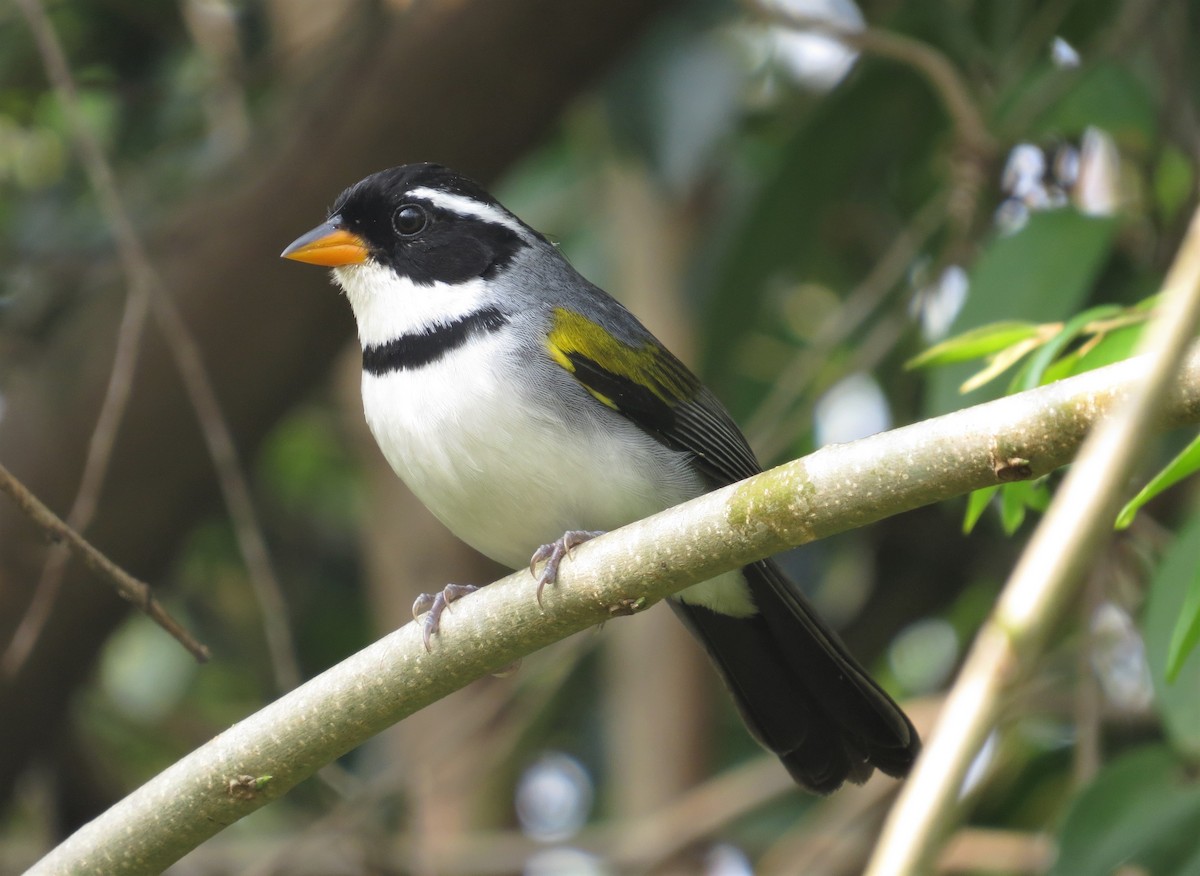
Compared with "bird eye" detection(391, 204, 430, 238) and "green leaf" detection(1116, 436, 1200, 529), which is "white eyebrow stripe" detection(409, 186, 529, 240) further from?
"green leaf" detection(1116, 436, 1200, 529)

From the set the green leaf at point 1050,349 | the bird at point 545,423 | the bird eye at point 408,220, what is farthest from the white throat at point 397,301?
the green leaf at point 1050,349

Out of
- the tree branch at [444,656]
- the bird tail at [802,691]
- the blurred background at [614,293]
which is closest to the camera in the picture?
the tree branch at [444,656]

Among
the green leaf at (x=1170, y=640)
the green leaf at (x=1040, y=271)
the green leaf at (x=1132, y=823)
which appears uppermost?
the green leaf at (x=1040, y=271)

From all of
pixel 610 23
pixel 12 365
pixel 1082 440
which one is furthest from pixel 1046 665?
pixel 12 365

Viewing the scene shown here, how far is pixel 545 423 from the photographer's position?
3213mm

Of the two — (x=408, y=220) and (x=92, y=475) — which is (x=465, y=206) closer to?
(x=408, y=220)

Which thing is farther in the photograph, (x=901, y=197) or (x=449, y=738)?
(x=901, y=197)

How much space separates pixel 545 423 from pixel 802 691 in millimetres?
936

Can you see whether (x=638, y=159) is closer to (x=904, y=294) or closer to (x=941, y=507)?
(x=904, y=294)

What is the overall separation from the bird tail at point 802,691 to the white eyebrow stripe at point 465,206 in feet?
3.63

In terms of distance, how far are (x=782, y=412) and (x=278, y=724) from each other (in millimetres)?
2619

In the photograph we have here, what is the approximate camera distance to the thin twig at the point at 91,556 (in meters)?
2.44

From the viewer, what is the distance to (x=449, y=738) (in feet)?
16.1

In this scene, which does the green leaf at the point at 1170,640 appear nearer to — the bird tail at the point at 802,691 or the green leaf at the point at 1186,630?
the bird tail at the point at 802,691
